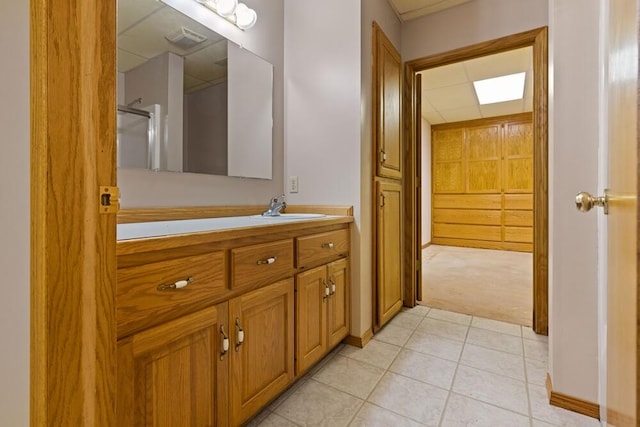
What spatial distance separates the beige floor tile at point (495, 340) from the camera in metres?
1.91

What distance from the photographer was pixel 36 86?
440mm

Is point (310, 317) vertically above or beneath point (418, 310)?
above

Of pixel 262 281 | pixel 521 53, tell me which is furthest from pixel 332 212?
pixel 521 53

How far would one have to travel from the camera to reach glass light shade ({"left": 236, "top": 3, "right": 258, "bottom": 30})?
1.82 m

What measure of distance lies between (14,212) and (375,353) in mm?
1808

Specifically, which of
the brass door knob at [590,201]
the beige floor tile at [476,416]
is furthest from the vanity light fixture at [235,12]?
the beige floor tile at [476,416]

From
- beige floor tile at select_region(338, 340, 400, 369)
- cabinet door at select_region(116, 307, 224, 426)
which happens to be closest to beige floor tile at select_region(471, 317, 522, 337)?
beige floor tile at select_region(338, 340, 400, 369)

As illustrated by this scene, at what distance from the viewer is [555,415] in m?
1.31

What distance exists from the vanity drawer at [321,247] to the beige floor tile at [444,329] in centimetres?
90

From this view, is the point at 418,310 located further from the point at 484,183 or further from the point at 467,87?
the point at 484,183

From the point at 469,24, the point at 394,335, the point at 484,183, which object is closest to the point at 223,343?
the point at 394,335

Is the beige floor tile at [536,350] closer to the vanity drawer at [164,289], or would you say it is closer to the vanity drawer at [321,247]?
the vanity drawer at [321,247]

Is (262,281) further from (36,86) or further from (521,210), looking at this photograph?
(521,210)

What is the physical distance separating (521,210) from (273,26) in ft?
16.8
